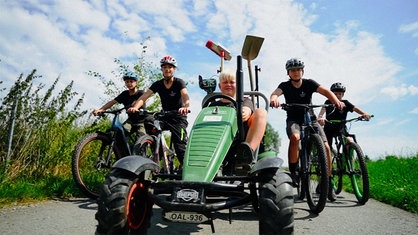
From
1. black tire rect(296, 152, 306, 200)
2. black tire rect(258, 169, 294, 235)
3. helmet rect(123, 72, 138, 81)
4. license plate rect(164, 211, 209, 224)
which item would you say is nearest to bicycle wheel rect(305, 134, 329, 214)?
black tire rect(296, 152, 306, 200)

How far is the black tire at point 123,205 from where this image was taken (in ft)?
8.08

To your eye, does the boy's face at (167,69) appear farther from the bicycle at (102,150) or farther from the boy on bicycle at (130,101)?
the bicycle at (102,150)

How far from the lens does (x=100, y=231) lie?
252 centimetres

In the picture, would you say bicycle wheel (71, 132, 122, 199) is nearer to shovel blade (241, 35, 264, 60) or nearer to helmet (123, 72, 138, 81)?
helmet (123, 72, 138, 81)

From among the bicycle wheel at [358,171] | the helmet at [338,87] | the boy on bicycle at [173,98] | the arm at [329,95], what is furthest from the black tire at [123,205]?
the helmet at [338,87]

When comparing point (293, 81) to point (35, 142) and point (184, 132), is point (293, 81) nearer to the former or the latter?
point (184, 132)

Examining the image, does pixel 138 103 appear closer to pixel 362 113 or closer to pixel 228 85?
pixel 228 85

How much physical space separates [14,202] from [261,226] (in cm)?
371

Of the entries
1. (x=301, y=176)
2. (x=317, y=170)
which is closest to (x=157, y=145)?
(x=301, y=176)

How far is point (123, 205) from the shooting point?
249 cm

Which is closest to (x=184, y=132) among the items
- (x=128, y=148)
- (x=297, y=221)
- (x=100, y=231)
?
(x=128, y=148)

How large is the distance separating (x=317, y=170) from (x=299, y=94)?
4.92 ft

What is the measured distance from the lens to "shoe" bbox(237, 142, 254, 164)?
3221mm

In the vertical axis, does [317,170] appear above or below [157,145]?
below
